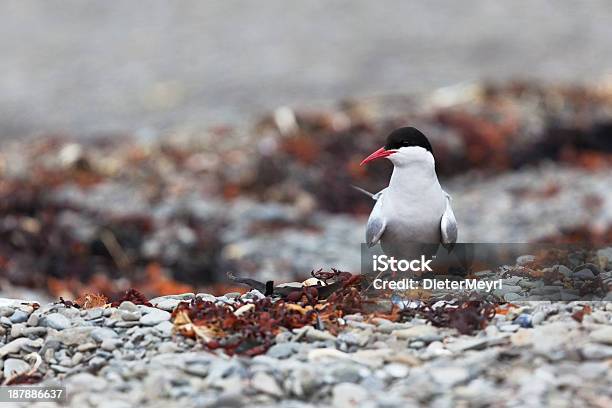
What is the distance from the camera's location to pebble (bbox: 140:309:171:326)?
16.8 feet

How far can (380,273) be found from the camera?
5547 mm

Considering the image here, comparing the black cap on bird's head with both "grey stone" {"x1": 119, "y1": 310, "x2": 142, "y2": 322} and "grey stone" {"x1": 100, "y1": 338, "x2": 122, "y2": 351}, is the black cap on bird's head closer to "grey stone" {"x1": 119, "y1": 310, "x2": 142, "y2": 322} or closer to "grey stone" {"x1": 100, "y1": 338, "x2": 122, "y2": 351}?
"grey stone" {"x1": 119, "y1": 310, "x2": 142, "y2": 322}

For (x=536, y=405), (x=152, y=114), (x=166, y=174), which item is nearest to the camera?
(x=536, y=405)

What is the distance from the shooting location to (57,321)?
5.21 metres

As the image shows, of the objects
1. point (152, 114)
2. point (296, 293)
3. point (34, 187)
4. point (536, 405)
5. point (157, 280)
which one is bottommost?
point (536, 405)

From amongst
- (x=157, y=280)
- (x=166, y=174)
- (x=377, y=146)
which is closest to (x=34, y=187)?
(x=166, y=174)

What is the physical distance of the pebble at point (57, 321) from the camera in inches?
204

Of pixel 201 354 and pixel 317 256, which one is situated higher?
pixel 317 256

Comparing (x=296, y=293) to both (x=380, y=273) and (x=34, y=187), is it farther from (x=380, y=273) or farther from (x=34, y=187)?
(x=34, y=187)

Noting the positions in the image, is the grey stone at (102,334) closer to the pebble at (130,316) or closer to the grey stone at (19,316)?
the pebble at (130,316)

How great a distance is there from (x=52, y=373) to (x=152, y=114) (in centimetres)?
1383

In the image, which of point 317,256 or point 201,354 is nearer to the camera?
point 201,354
